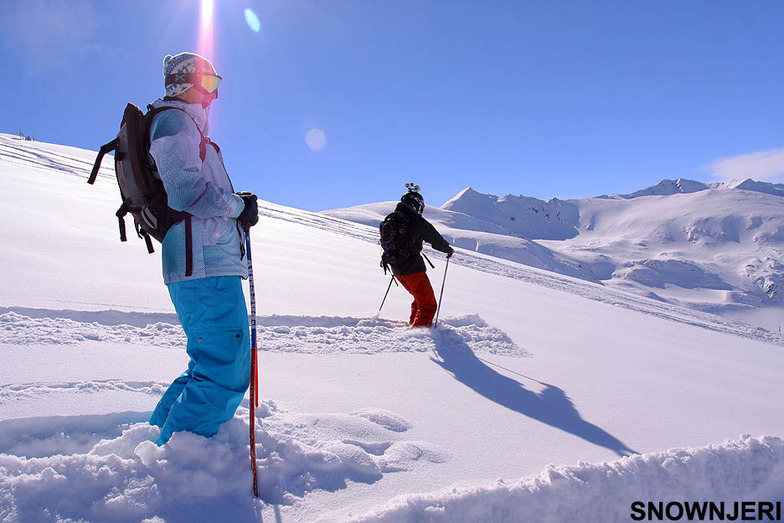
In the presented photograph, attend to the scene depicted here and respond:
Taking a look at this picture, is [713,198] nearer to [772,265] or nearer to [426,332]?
[772,265]

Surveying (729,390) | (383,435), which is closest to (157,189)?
(383,435)

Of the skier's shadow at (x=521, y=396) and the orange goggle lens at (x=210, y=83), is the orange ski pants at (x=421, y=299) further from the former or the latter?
the orange goggle lens at (x=210, y=83)

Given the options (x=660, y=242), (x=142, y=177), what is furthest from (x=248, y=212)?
(x=660, y=242)

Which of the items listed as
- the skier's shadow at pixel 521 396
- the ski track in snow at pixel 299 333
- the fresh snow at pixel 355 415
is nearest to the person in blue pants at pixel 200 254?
the fresh snow at pixel 355 415

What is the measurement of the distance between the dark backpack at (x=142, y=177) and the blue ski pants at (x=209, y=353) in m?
0.16

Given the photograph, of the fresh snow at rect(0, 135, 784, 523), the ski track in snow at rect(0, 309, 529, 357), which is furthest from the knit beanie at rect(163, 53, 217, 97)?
the ski track in snow at rect(0, 309, 529, 357)

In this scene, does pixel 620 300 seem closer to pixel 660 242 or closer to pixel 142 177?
pixel 142 177

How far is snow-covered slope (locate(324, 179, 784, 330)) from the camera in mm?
85125

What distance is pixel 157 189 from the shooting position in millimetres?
2113

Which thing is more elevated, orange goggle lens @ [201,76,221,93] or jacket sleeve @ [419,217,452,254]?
orange goggle lens @ [201,76,221,93]

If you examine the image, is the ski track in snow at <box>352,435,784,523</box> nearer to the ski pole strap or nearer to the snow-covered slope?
the ski pole strap

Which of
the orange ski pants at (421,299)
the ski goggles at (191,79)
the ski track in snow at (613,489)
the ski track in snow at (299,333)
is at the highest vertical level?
the ski goggles at (191,79)

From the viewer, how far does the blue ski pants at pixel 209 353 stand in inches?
82.2

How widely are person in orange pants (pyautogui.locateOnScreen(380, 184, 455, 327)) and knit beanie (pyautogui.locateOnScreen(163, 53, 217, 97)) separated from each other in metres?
3.42
